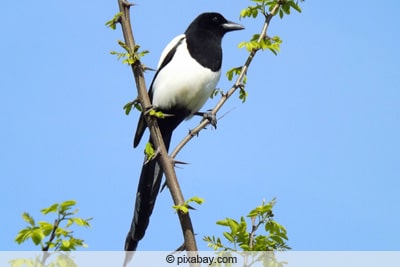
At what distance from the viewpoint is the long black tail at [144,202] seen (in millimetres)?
3688

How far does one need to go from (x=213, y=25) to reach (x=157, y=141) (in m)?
2.65

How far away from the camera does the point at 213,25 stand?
18.1 ft

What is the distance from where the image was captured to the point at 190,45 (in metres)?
5.22

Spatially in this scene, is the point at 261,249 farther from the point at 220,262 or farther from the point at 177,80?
the point at 177,80

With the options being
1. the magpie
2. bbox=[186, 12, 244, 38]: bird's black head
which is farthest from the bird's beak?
the magpie

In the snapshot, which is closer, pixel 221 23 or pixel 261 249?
pixel 261 249

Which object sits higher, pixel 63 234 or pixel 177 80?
pixel 177 80

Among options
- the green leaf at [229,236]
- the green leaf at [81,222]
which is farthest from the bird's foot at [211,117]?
the green leaf at [81,222]

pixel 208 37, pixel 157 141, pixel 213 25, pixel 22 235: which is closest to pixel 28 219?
pixel 22 235

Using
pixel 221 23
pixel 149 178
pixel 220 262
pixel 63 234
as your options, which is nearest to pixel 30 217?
pixel 63 234

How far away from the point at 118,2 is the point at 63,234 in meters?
1.55

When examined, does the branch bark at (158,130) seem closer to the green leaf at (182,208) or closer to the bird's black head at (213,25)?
the green leaf at (182,208)

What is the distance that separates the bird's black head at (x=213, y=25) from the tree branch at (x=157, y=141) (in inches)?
89.6

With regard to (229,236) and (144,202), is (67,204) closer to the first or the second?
(229,236)
